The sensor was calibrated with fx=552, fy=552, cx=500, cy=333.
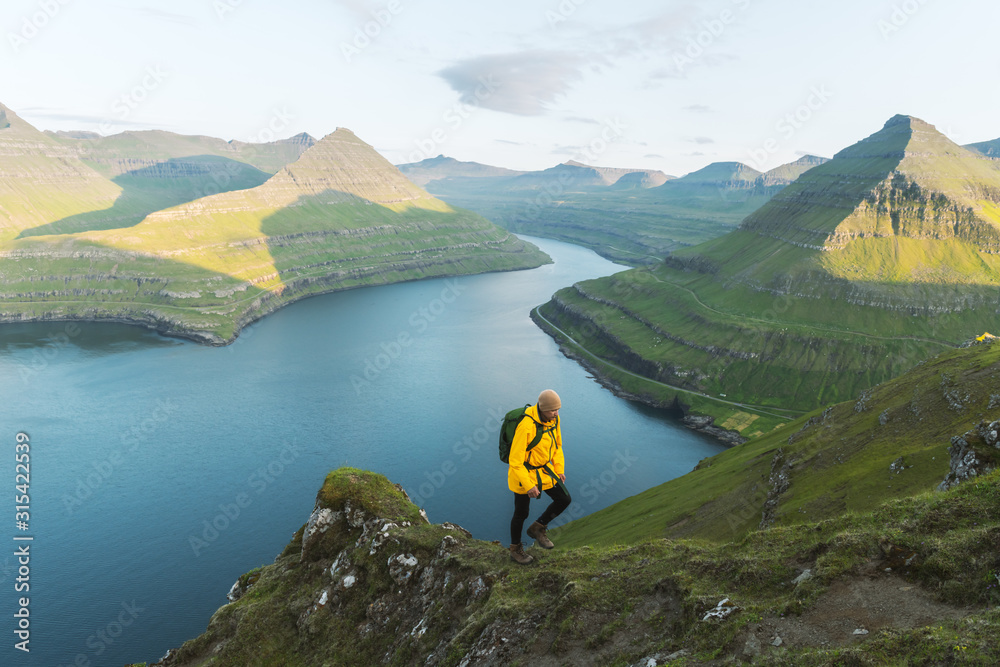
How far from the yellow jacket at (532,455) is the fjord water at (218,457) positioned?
76747 millimetres

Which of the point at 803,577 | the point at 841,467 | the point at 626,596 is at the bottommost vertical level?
the point at 841,467

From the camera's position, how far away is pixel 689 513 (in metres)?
70.9

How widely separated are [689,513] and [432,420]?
83039 millimetres

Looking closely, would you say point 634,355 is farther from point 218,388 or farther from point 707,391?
point 218,388

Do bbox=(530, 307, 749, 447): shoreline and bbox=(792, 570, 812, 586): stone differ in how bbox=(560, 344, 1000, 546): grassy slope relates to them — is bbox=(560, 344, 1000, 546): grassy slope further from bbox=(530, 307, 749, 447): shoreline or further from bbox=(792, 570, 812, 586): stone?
bbox=(530, 307, 749, 447): shoreline

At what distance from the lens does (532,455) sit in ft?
69.9

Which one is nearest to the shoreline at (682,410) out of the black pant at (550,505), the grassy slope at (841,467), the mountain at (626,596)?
the grassy slope at (841,467)

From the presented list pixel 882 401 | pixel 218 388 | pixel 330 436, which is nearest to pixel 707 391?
pixel 882 401

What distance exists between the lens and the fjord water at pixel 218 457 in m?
82.1

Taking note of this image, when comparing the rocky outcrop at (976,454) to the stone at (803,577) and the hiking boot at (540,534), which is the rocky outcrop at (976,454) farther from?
the hiking boot at (540,534)

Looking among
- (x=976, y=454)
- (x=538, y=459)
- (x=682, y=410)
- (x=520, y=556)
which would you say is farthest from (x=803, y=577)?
(x=682, y=410)

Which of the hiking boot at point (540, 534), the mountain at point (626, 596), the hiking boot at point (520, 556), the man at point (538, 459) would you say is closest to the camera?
the mountain at point (626, 596)

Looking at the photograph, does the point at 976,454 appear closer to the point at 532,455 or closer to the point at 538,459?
the point at 538,459

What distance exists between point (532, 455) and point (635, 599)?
289 inches
